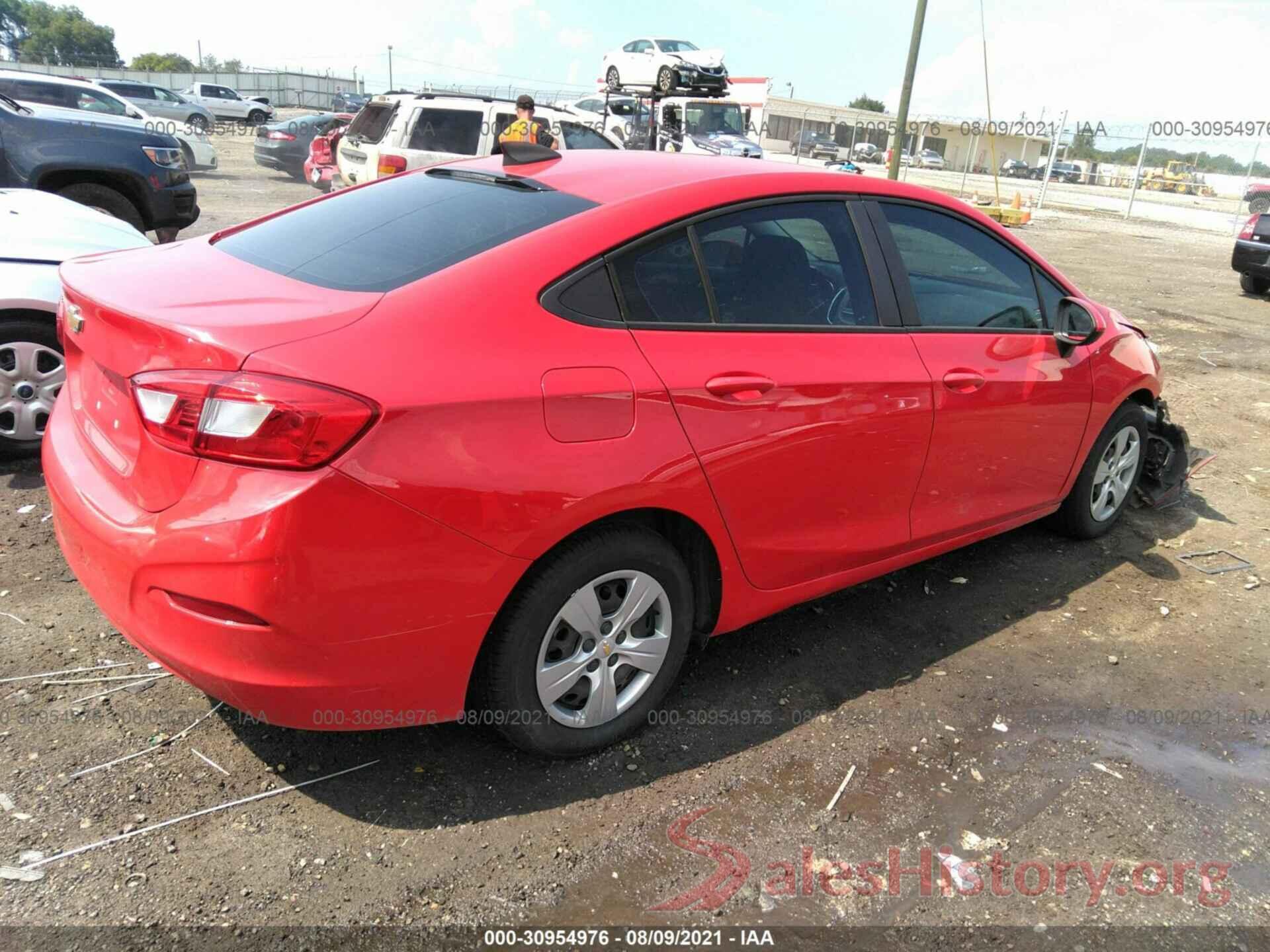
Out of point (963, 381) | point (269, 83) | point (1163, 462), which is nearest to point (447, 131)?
point (1163, 462)

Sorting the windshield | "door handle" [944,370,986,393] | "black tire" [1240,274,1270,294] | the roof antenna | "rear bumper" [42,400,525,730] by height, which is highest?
the windshield

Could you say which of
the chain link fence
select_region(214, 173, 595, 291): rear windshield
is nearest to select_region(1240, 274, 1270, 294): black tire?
select_region(214, 173, 595, 291): rear windshield

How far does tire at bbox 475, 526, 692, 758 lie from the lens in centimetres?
250

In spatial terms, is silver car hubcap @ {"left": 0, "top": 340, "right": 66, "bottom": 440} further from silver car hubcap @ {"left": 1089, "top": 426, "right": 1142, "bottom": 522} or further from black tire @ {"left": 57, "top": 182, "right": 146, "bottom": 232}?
silver car hubcap @ {"left": 1089, "top": 426, "right": 1142, "bottom": 522}

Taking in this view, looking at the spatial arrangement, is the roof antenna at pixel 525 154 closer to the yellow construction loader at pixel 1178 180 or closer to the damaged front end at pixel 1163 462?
the damaged front end at pixel 1163 462

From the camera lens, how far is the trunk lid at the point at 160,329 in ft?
Result: 7.33

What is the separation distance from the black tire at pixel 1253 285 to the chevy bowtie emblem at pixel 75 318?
1509 centimetres

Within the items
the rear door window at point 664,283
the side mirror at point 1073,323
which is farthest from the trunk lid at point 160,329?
the side mirror at point 1073,323

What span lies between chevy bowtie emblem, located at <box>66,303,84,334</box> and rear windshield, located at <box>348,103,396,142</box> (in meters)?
10.1

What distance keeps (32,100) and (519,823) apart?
42.3 ft

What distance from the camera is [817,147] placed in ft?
147

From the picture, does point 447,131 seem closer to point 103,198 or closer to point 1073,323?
point 103,198

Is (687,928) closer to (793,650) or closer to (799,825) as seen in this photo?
(799,825)

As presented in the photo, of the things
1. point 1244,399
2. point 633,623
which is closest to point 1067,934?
point 633,623
